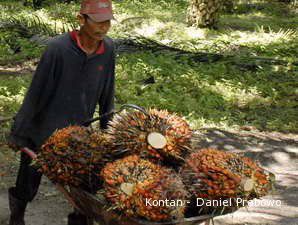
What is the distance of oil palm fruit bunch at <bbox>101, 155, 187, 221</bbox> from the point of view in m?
2.75

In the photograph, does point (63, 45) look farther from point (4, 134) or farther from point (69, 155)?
point (4, 134)

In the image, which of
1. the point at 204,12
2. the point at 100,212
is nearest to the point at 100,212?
the point at 100,212

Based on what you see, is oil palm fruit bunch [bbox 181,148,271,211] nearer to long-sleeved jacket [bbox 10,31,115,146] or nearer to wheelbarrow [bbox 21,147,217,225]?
wheelbarrow [bbox 21,147,217,225]

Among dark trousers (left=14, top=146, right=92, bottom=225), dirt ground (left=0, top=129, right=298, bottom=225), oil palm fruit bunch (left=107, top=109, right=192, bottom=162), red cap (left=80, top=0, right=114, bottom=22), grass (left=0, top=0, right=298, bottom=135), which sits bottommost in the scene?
grass (left=0, top=0, right=298, bottom=135)

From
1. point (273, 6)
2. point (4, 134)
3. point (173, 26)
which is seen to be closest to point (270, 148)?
point (4, 134)

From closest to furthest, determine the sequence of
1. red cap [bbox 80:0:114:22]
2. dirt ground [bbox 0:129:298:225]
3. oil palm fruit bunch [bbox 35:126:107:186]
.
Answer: oil palm fruit bunch [bbox 35:126:107:186]
red cap [bbox 80:0:114:22]
dirt ground [bbox 0:129:298:225]

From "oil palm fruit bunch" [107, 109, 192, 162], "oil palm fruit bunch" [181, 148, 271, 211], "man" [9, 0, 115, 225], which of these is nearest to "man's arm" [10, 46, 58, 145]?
"man" [9, 0, 115, 225]

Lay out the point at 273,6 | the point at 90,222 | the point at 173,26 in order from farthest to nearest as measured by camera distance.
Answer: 1. the point at 273,6
2. the point at 173,26
3. the point at 90,222

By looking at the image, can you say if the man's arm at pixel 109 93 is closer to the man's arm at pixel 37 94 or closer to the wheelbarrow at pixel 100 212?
the man's arm at pixel 37 94

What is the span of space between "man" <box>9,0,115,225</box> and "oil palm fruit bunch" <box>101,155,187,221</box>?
1128 mm

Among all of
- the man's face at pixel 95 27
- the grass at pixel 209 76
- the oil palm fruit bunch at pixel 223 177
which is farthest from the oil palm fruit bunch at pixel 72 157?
the grass at pixel 209 76

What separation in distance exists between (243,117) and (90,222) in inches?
207

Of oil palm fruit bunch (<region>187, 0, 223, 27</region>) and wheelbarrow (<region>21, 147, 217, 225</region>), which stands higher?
wheelbarrow (<region>21, 147, 217, 225</region>)

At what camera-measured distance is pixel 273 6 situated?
18.1 meters
